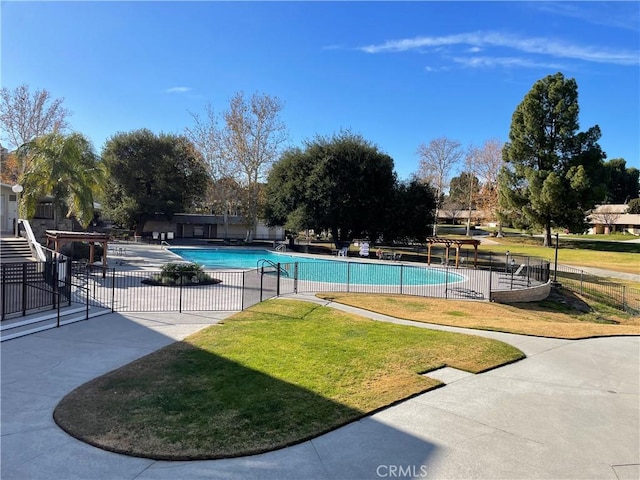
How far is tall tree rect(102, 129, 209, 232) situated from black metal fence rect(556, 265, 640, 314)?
37.2 m

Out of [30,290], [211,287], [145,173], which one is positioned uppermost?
[145,173]

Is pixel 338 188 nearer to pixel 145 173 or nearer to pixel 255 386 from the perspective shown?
A: pixel 145 173

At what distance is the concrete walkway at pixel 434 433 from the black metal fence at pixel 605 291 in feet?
54.8

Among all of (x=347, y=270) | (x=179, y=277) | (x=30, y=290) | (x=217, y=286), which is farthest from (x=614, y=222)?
(x=30, y=290)

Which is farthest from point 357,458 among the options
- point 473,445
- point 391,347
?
point 391,347

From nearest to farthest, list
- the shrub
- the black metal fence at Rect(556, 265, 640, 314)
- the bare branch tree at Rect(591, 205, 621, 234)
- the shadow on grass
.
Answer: the shadow on grass → the shrub → the black metal fence at Rect(556, 265, 640, 314) → the bare branch tree at Rect(591, 205, 621, 234)

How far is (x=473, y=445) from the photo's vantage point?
4.82 metres

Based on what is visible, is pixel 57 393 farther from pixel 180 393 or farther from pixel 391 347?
pixel 391 347

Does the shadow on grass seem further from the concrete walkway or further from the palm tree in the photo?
the palm tree

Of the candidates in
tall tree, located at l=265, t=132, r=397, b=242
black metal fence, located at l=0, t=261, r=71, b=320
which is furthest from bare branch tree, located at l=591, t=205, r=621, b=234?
black metal fence, located at l=0, t=261, r=71, b=320

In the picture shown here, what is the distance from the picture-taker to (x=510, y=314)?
52.7 ft

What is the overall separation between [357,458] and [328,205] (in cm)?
3346

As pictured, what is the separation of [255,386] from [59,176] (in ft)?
89.6

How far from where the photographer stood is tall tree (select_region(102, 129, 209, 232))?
48.6 metres
